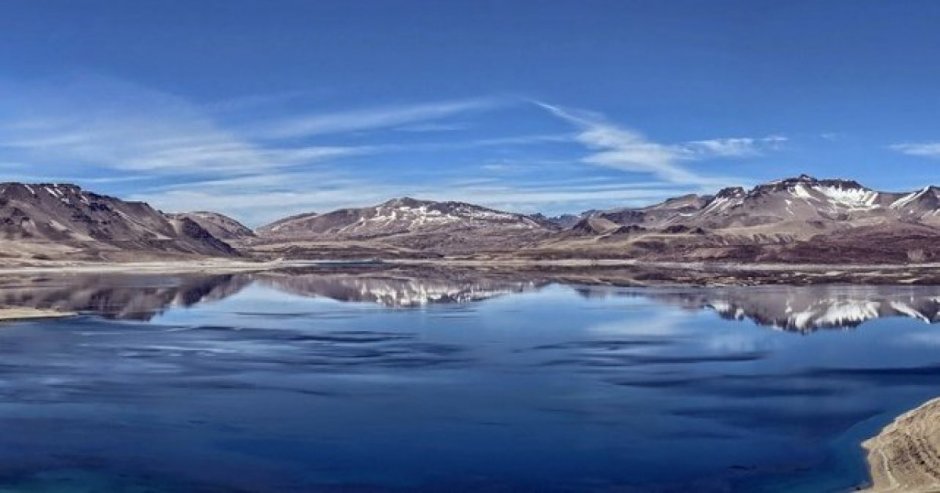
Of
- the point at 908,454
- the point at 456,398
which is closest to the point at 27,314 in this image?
the point at 456,398

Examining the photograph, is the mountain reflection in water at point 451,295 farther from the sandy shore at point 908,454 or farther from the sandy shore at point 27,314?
the sandy shore at point 908,454

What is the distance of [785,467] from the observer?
94.2 feet

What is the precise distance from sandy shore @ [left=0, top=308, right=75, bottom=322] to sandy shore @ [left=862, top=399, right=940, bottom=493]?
62897mm

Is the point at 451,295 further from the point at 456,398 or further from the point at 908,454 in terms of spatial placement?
the point at 908,454

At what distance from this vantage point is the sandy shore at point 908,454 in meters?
26.1

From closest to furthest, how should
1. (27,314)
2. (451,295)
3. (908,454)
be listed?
1. (908,454)
2. (27,314)
3. (451,295)

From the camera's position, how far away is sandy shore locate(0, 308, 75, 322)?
7378cm

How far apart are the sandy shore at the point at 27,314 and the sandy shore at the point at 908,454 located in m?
62.9

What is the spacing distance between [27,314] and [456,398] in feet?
162

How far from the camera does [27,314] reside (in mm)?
75562

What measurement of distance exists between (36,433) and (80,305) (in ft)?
197

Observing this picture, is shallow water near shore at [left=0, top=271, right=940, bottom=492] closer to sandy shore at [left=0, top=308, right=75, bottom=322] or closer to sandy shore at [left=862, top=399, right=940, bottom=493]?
sandy shore at [left=862, top=399, right=940, bottom=493]

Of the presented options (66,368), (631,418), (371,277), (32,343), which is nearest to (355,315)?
(32,343)

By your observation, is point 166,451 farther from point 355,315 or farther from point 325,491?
point 355,315
